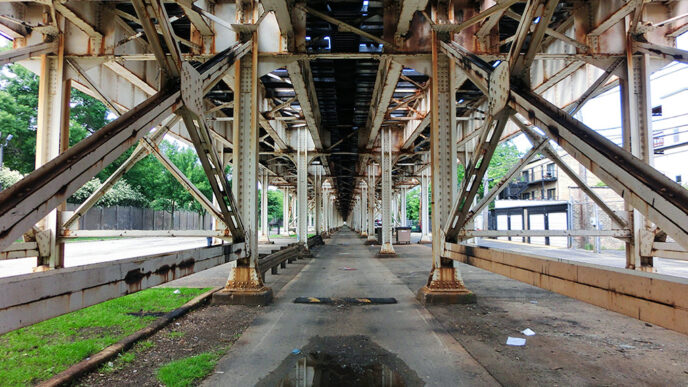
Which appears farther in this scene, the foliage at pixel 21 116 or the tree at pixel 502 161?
the tree at pixel 502 161

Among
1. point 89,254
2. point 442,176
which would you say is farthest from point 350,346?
point 89,254

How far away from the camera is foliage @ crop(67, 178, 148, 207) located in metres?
28.0

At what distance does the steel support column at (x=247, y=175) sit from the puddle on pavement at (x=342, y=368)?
248 cm

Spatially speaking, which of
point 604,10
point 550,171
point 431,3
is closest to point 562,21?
point 604,10

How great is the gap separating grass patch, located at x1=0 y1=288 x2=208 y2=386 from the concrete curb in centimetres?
20

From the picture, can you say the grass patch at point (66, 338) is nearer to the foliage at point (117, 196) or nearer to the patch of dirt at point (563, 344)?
the patch of dirt at point (563, 344)

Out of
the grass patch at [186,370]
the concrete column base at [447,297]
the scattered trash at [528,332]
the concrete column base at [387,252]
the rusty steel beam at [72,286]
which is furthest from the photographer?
the concrete column base at [387,252]

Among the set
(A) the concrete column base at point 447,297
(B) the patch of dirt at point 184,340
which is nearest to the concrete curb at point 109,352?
(B) the patch of dirt at point 184,340

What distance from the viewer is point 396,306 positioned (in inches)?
250

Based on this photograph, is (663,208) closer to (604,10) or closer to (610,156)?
(610,156)

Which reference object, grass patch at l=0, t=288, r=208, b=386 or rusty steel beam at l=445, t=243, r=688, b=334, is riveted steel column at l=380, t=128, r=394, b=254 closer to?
grass patch at l=0, t=288, r=208, b=386

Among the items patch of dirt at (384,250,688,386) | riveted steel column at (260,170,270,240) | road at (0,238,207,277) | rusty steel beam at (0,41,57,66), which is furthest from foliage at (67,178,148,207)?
patch of dirt at (384,250,688,386)

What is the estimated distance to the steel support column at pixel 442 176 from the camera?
20.9ft

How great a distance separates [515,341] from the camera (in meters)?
4.41
